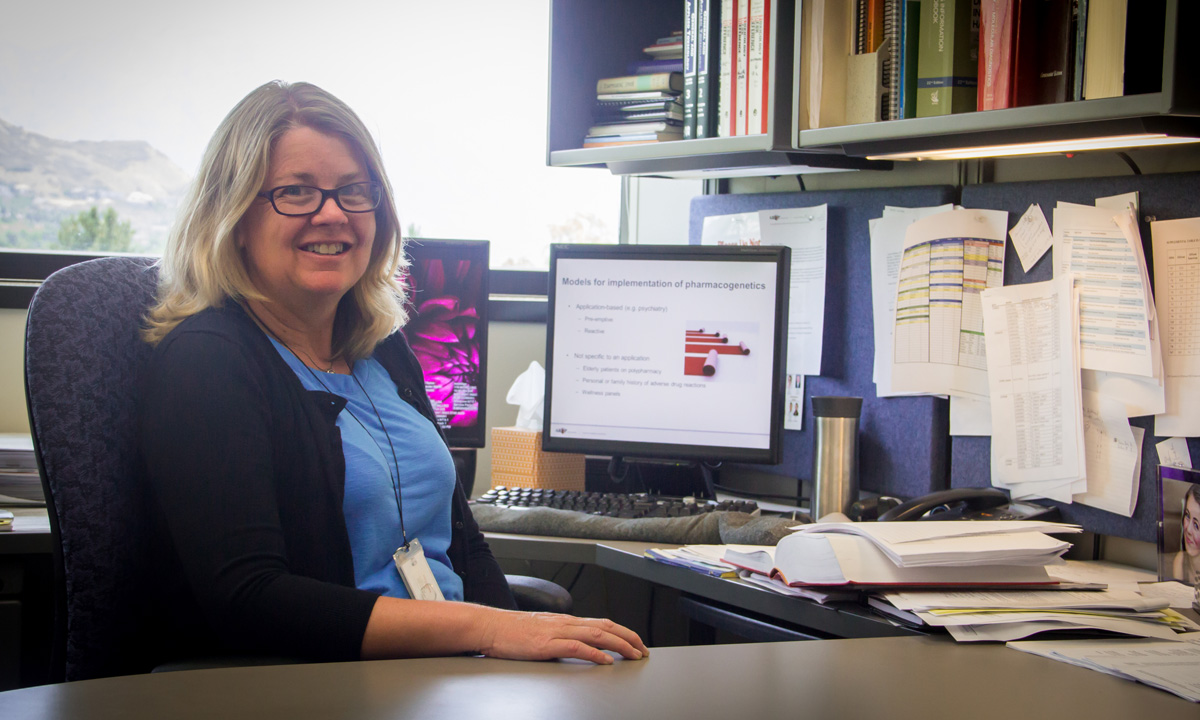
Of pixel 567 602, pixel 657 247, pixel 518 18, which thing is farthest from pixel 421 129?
pixel 567 602

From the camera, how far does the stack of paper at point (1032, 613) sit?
100 cm

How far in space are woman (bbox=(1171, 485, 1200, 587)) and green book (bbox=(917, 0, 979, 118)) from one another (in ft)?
2.00

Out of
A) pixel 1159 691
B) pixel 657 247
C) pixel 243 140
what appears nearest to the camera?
pixel 1159 691

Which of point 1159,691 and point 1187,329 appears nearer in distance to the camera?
point 1159,691

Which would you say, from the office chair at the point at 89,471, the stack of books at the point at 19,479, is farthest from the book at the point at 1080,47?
the stack of books at the point at 19,479

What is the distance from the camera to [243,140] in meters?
1.21

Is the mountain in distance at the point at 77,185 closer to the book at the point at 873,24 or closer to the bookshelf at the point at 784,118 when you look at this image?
the bookshelf at the point at 784,118

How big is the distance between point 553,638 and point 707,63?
3.80 feet

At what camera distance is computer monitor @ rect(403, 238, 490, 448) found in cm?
198

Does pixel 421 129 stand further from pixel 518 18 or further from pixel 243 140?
pixel 243 140

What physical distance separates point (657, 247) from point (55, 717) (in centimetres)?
137

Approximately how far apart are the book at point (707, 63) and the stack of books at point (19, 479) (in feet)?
4.19

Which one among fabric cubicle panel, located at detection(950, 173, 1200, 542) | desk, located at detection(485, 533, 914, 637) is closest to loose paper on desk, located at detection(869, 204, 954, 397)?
fabric cubicle panel, located at detection(950, 173, 1200, 542)

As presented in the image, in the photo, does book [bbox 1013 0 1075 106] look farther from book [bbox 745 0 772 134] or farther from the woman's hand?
the woman's hand
